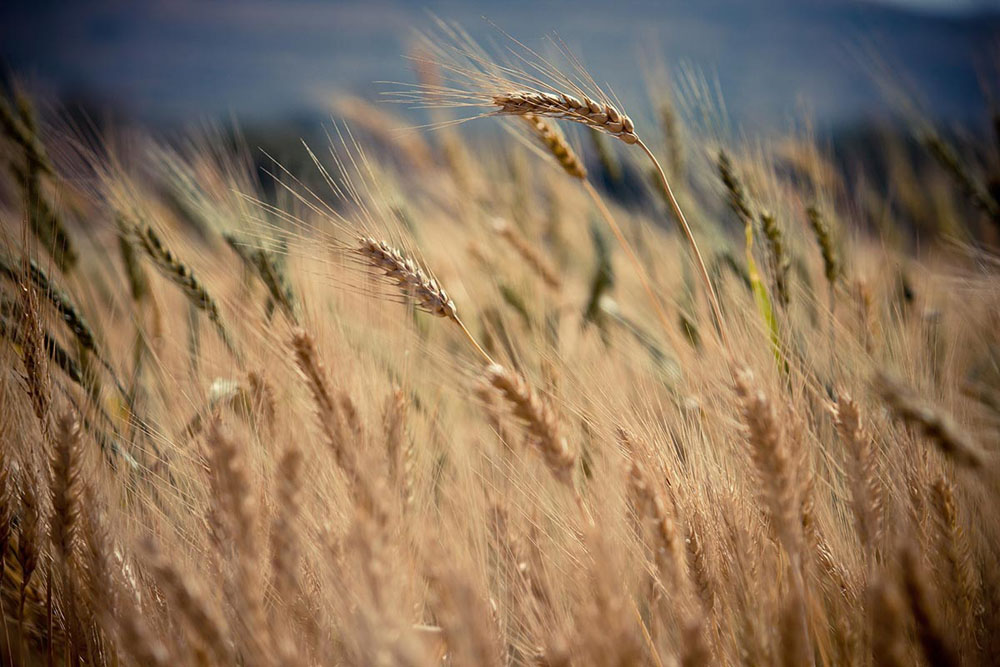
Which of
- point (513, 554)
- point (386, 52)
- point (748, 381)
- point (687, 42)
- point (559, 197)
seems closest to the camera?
point (748, 381)

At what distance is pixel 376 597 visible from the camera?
1.86ft

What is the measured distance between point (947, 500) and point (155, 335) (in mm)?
1816

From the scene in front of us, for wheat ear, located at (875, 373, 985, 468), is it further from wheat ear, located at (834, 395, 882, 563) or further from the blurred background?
the blurred background

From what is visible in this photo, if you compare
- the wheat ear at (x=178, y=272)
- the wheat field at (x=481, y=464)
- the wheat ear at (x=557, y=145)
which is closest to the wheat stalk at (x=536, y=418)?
the wheat field at (x=481, y=464)

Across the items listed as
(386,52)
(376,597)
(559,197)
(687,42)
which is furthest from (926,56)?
(386,52)

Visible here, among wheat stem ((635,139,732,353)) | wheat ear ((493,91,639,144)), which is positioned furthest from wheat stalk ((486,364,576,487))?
wheat ear ((493,91,639,144))

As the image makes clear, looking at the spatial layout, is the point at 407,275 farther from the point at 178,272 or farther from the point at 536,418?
the point at 178,272

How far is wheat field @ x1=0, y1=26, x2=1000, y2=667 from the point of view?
62cm

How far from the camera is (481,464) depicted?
1133mm

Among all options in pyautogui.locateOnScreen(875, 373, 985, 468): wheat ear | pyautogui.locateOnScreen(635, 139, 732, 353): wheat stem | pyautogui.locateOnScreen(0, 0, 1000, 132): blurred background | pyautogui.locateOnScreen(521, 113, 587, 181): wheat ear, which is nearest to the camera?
pyautogui.locateOnScreen(875, 373, 985, 468): wheat ear

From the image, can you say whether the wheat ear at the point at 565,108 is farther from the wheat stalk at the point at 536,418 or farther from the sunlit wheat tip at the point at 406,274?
the wheat stalk at the point at 536,418

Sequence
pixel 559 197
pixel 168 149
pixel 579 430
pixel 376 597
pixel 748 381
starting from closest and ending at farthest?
pixel 376 597 < pixel 748 381 < pixel 579 430 < pixel 168 149 < pixel 559 197

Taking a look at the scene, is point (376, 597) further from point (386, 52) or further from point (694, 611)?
point (386, 52)

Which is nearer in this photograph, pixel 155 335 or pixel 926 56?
pixel 155 335
